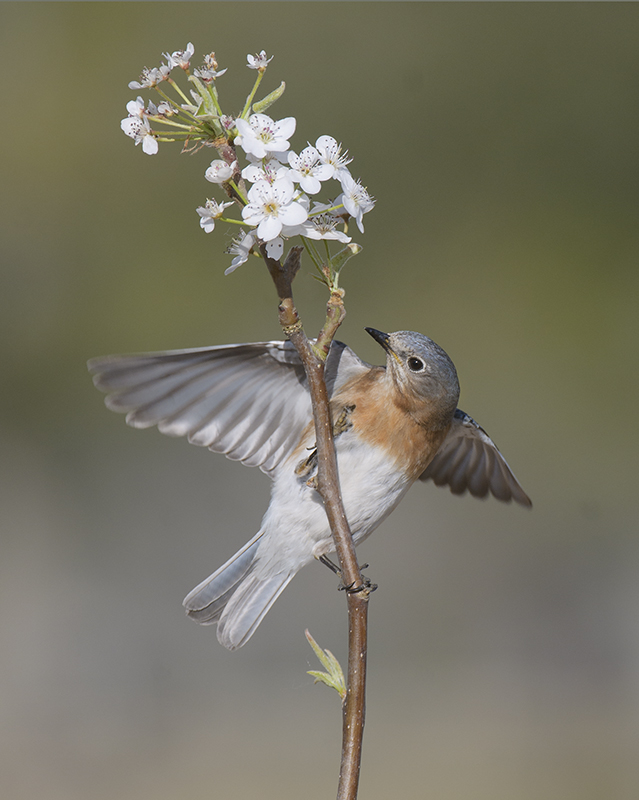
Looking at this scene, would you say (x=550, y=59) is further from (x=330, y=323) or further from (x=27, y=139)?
(x=330, y=323)

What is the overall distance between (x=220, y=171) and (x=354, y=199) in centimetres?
29

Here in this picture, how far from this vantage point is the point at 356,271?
21.6 ft

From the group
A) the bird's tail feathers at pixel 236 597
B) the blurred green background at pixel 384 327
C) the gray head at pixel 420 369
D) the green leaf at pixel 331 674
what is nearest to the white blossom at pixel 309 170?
the green leaf at pixel 331 674

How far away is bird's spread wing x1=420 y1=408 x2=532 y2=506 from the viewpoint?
10.6 feet

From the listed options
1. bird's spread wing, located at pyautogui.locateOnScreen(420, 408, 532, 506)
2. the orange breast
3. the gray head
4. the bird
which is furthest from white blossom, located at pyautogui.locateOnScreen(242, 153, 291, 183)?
bird's spread wing, located at pyautogui.locateOnScreen(420, 408, 532, 506)

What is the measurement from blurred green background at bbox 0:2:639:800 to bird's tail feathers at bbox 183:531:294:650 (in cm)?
238

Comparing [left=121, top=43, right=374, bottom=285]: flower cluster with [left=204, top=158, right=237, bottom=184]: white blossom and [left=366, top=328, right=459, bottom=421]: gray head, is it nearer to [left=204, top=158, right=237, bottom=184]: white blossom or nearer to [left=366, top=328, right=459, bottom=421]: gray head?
[left=204, top=158, right=237, bottom=184]: white blossom

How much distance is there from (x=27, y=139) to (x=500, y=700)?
590 centimetres

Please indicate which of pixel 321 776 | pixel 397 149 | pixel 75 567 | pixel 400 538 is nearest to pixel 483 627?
pixel 400 538

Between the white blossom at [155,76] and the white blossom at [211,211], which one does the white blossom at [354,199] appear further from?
the white blossom at [155,76]

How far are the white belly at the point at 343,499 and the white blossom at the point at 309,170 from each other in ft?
4.81

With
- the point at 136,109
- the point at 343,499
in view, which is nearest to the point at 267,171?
the point at 136,109

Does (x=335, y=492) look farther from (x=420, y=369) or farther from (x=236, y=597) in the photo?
(x=236, y=597)

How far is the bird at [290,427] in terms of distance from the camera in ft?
7.74
